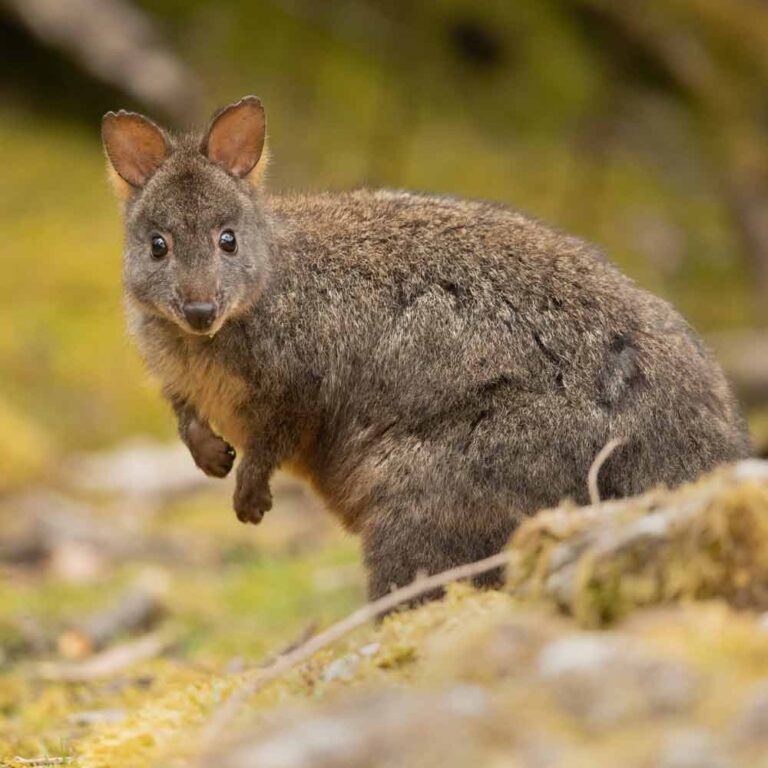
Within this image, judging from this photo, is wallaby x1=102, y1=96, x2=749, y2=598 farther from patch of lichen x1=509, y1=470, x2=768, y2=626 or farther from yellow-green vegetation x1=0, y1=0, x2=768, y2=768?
patch of lichen x1=509, y1=470, x2=768, y2=626

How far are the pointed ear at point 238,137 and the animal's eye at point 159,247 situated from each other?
49 cm

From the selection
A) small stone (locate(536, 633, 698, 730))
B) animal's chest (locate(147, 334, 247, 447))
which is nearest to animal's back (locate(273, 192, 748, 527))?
animal's chest (locate(147, 334, 247, 447))

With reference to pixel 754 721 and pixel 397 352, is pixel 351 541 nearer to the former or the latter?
pixel 397 352

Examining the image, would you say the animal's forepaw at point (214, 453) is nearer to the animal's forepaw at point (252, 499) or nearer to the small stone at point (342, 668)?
the animal's forepaw at point (252, 499)

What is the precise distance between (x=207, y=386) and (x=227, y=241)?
0.67m

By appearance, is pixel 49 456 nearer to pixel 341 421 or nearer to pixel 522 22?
pixel 341 421

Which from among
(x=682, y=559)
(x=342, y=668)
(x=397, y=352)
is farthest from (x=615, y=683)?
(x=397, y=352)

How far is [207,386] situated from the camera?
6.04 m

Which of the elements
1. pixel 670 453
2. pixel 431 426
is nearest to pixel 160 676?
pixel 431 426

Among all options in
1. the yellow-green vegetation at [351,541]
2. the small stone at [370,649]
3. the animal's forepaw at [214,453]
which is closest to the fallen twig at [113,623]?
the yellow-green vegetation at [351,541]

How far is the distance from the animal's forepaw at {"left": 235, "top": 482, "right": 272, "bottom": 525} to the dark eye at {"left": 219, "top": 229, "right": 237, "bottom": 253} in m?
1.03

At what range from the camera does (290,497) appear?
41.8 feet

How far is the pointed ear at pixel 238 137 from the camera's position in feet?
19.6

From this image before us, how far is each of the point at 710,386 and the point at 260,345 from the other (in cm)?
193
